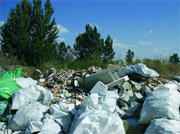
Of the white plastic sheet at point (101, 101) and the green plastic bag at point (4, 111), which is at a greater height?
the white plastic sheet at point (101, 101)

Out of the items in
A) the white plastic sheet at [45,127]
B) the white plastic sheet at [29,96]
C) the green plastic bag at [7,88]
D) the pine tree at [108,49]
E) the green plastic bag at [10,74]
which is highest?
the pine tree at [108,49]

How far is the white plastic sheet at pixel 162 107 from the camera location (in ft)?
5.96

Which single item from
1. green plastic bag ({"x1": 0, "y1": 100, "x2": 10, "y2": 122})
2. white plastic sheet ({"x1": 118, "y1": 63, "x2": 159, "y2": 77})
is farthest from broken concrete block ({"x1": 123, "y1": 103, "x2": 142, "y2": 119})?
green plastic bag ({"x1": 0, "y1": 100, "x2": 10, "y2": 122})

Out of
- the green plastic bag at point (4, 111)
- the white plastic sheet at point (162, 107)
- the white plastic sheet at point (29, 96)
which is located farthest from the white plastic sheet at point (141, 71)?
the green plastic bag at point (4, 111)

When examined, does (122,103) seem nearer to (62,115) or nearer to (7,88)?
(62,115)

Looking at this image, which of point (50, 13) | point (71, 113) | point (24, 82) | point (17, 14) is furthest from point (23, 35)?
point (71, 113)

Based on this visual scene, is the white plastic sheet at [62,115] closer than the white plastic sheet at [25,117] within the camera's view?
Yes

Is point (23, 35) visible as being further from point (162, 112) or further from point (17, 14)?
point (162, 112)

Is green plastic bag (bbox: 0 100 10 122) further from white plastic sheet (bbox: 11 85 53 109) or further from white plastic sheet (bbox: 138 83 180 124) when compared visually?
white plastic sheet (bbox: 138 83 180 124)

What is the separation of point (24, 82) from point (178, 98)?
287 cm

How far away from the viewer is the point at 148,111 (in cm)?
194

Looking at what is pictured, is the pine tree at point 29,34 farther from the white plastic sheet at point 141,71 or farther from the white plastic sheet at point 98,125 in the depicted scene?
the white plastic sheet at point 98,125

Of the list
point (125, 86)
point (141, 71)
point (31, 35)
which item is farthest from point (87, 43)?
point (125, 86)

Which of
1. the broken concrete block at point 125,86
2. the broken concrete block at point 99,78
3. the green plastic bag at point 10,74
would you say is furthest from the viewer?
the green plastic bag at point 10,74
